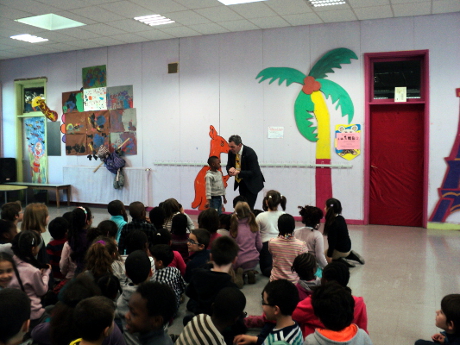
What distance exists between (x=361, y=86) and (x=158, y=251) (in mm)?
5214

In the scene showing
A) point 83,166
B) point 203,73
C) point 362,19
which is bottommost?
point 83,166

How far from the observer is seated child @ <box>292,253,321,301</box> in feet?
9.11

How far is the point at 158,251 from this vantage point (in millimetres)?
3033

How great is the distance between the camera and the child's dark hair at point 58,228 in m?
3.62

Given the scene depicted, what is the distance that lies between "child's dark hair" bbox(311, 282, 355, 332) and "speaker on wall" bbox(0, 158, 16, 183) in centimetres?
999

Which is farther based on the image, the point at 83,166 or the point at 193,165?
the point at 83,166

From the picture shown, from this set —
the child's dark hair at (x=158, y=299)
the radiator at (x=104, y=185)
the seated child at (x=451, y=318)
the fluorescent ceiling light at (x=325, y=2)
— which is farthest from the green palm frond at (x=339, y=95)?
the child's dark hair at (x=158, y=299)

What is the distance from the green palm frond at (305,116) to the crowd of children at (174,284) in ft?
9.86

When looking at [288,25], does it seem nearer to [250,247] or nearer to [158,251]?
[250,247]

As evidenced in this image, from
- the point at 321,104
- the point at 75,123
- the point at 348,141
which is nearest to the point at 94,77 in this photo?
the point at 75,123

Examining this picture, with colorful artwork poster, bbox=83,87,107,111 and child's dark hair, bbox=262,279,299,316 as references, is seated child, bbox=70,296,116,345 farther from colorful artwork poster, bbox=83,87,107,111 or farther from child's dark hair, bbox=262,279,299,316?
colorful artwork poster, bbox=83,87,107,111

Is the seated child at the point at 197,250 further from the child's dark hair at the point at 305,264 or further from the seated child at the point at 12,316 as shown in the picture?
the seated child at the point at 12,316

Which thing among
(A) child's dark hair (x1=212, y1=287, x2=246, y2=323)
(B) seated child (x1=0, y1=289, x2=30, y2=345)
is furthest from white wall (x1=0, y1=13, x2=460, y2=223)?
(B) seated child (x1=0, y1=289, x2=30, y2=345)

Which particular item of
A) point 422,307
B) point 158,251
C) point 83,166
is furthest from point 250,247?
point 83,166
